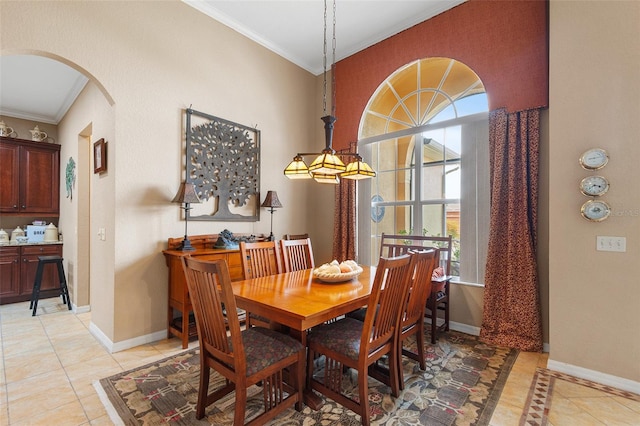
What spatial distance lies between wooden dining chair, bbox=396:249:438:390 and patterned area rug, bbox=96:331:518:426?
0.57 feet

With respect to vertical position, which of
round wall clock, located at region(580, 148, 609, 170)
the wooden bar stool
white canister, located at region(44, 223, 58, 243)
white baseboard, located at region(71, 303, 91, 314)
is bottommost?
white baseboard, located at region(71, 303, 91, 314)

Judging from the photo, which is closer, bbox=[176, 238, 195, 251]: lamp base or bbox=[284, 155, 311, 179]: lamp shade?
bbox=[284, 155, 311, 179]: lamp shade

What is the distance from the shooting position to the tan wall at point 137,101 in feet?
8.26

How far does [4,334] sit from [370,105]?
201 inches

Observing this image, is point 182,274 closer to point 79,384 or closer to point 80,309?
point 79,384

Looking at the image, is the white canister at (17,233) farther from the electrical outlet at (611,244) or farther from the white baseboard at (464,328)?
the electrical outlet at (611,244)

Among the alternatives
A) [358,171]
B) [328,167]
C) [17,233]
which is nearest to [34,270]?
[17,233]

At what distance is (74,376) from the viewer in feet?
7.68

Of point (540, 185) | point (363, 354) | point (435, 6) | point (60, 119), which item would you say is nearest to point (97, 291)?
point (363, 354)

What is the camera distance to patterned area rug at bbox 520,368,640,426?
6.08 feet

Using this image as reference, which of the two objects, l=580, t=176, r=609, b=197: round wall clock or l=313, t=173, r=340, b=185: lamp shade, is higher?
l=313, t=173, r=340, b=185: lamp shade

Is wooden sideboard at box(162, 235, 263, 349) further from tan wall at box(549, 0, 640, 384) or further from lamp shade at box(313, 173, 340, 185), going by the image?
tan wall at box(549, 0, 640, 384)

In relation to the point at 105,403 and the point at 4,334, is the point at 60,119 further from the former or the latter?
the point at 105,403

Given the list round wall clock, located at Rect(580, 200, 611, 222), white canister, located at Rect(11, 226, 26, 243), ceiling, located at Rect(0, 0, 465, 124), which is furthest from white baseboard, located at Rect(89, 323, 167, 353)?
round wall clock, located at Rect(580, 200, 611, 222)
